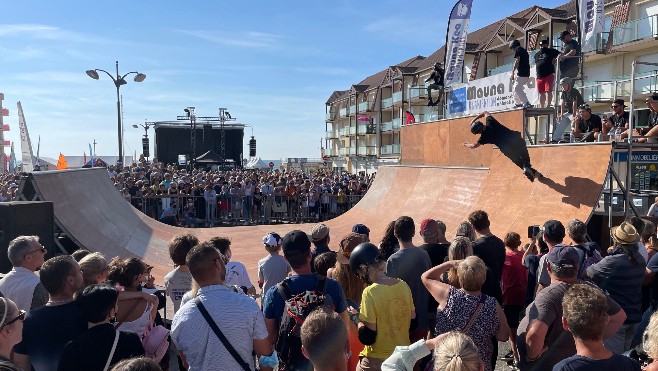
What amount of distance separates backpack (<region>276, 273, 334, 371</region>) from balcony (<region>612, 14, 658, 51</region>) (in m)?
29.4

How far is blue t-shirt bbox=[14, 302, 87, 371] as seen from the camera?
2709 mm

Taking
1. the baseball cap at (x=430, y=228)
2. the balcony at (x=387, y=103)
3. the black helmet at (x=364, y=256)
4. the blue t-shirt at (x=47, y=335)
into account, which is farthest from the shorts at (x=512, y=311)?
the balcony at (x=387, y=103)

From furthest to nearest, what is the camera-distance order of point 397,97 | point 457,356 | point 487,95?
1. point 397,97
2. point 487,95
3. point 457,356

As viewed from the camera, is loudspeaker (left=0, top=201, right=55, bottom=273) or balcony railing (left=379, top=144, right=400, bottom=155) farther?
balcony railing (left=379, top=144, right=400, bottom=155)

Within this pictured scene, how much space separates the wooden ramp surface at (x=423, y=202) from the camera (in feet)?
24.9

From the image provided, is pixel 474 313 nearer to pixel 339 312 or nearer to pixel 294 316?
pixel 339 312

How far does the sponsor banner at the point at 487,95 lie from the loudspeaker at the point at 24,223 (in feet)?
30.8

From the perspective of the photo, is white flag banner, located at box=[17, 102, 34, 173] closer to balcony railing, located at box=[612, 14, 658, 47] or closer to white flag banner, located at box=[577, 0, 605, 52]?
white flag banner, located at box=[577, 0, 605, 52]

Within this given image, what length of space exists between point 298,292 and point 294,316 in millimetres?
162

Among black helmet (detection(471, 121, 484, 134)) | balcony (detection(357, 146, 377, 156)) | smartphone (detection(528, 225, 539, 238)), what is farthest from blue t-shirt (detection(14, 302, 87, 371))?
balcony (detection(357, 146, 377, 156))

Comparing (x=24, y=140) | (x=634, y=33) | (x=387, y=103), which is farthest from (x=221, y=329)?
(x=387, y=103)

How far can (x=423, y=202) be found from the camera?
11.6m

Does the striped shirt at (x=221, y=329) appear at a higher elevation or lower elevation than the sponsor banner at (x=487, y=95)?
lower

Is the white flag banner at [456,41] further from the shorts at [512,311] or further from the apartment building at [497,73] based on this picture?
the shorts at [512,311]
